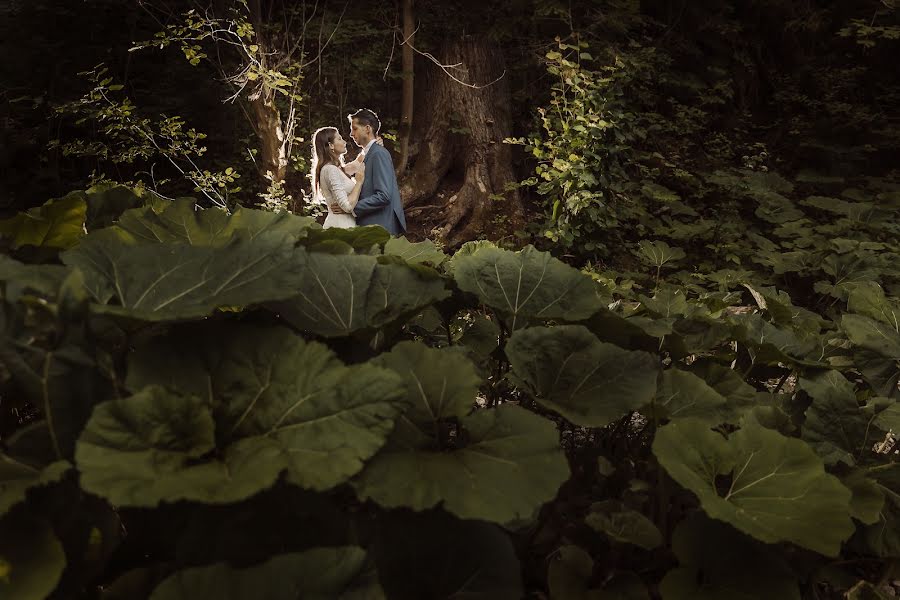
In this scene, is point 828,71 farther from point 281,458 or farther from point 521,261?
point 281,458

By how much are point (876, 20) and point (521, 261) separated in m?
8.71

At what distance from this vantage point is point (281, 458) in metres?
0.51

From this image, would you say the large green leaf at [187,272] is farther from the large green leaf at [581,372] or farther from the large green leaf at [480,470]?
the large green leaf at [581,372]

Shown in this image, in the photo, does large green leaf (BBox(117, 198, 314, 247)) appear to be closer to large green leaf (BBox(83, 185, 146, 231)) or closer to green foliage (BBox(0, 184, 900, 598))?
green foliage (BBox(0, 184, 900, 598))

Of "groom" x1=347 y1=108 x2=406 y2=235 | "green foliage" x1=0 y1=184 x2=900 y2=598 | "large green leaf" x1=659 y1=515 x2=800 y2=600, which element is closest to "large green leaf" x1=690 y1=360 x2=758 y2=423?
"green foliage" x1=0 y1=184 x2=900 y2=598

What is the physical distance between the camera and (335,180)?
17.2 ft

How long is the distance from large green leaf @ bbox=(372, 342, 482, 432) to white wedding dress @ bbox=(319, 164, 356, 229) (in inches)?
183

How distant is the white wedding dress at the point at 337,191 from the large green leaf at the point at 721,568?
15.6ft

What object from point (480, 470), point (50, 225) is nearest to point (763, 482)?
point (480, 470)

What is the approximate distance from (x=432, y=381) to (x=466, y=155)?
7.39m

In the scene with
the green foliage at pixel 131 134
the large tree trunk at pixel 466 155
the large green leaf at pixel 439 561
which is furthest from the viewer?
the large tree trunk at pixel 466 155

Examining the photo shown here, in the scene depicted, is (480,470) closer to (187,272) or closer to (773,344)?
(187,272)

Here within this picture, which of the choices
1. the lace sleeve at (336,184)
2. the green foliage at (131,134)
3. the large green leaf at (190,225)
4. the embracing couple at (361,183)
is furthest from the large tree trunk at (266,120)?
the large green leaf at (190,225)

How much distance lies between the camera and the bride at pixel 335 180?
17.2 ft
